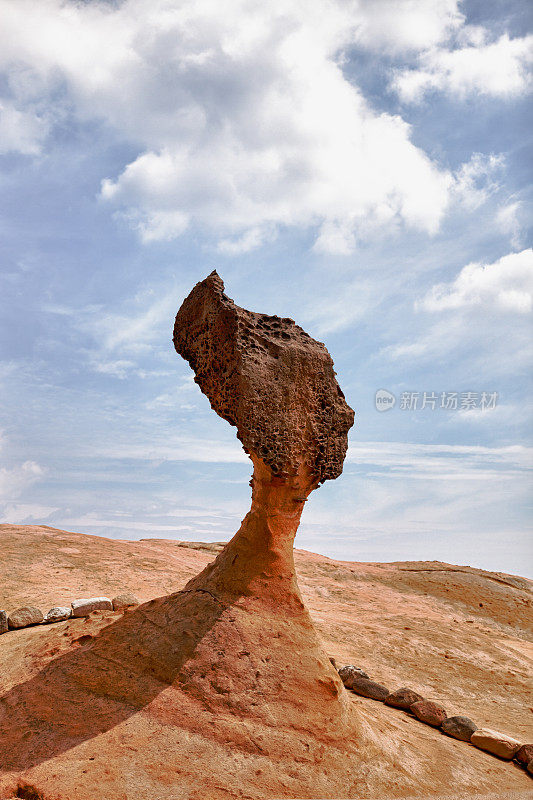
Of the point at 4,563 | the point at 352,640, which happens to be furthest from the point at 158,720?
the point at 4,563

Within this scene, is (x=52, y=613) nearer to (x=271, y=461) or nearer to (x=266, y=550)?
(x=266, y=550)

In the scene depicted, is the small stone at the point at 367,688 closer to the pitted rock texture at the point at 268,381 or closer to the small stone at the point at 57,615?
the pitted rock texture at the point at 268,381

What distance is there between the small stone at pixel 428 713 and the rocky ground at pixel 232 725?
8.3 inches

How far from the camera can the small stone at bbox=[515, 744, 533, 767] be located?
5.09 m

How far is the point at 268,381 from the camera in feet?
16.0

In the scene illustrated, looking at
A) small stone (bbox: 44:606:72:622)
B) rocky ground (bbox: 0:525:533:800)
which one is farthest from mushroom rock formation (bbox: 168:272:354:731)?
small stone (bbox: 44:606:72:622)

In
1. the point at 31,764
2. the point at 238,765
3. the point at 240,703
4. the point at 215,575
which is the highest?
the point at 215,575

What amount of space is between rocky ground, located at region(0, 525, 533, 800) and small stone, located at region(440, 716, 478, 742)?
0.15 m

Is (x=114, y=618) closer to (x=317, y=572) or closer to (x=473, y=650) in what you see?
(x=473, y=650)

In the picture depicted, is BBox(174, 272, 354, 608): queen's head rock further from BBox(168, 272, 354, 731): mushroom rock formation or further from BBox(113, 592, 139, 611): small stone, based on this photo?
BBox(113, 592, 139, 611): small stone

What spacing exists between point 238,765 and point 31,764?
1473 mm

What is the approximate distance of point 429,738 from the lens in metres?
5.05

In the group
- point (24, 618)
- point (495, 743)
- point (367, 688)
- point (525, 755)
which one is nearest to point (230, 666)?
point (367, 688)

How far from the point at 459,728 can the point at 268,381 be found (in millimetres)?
4169
